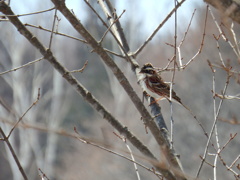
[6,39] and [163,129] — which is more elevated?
[6,39]

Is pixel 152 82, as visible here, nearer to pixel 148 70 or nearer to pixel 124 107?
pixel 148 70

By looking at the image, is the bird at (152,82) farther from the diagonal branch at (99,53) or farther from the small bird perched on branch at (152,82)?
the diagonal branch at (99,53)

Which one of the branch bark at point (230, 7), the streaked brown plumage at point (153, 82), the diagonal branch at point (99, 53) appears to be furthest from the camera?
the streaked brown plumage at point (153, 82)

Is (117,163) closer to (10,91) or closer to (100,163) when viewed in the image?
(100,163)

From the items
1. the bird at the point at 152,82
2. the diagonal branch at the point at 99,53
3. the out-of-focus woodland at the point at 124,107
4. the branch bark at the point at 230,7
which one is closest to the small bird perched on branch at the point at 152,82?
the bird at the point at 152,82

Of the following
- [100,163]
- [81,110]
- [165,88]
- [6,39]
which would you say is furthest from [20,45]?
[165,88]

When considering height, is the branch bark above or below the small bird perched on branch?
below

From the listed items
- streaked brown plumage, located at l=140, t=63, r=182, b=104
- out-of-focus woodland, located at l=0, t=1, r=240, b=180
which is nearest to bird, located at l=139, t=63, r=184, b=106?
streaked brown plumage, located at l=140, t=63, r=182, b=104

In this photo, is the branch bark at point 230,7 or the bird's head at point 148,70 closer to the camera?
the branch bark at point 230,7

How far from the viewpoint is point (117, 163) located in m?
16.1

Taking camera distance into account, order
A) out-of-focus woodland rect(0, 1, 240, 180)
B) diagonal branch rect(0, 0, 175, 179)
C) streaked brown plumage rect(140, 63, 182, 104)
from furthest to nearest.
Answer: out-of-focus woodland rect(0, 1, 240, 180), streaked brown plumage rect(140, 63, 182, 104), diagonal branch rect(0, 0, 175, 179)

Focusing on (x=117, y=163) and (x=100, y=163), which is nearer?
(x=117, y=163)

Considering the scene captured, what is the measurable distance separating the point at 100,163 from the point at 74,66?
10259 millimetres

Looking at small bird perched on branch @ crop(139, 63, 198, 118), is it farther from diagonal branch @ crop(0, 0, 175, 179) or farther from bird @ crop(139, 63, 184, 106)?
diagonal branch @ crop(0, 0, 175, 179)
